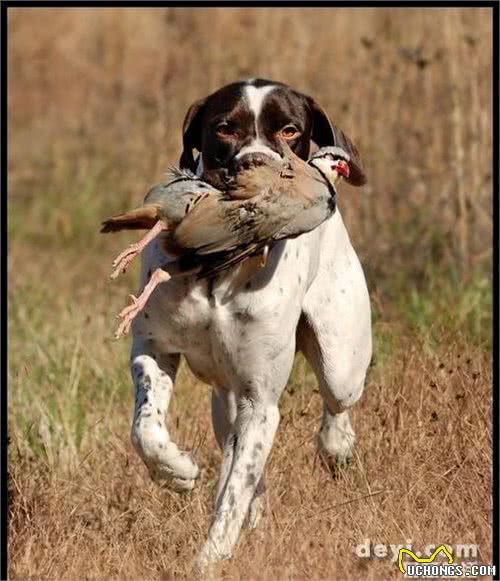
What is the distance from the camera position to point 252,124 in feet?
16.5

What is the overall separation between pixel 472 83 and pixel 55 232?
3.23 metres

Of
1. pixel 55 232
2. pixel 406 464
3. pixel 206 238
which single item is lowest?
pixel 55 232

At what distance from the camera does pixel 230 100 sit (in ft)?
16.7

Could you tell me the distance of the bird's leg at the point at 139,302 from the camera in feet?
15.1

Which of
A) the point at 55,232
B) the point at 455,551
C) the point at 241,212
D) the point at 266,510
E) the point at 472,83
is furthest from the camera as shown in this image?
the point at 55,232

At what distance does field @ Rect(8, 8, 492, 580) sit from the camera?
5121mm

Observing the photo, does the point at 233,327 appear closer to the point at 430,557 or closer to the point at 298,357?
the point at 430,557

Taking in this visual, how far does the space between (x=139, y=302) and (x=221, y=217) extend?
350 mm

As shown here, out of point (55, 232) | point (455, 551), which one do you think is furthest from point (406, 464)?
point (55, 232)

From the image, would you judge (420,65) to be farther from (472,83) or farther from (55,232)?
(55,232)

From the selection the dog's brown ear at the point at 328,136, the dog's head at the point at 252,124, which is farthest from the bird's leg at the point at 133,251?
the dog's brown ear at the point at 328,136

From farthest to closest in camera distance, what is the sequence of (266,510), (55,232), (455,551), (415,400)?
1. (55,232)
2. (415,400)
3. (266,510)
4. (455,551)

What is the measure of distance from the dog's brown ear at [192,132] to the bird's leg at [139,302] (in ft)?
2.07

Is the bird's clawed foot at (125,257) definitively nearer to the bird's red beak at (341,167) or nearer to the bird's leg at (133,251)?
the bird's leg at (133,251)
